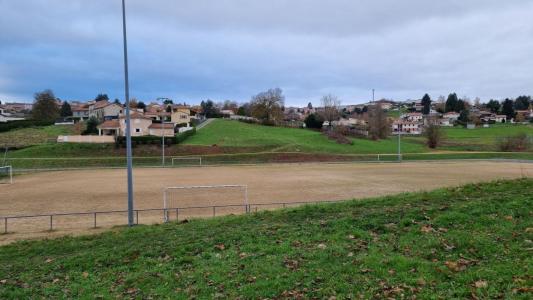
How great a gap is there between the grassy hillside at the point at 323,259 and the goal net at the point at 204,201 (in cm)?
1017

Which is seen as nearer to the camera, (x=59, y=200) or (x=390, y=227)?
(x=390, y=227)

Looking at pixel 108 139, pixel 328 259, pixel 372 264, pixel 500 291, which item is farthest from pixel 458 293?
pixel 108 139

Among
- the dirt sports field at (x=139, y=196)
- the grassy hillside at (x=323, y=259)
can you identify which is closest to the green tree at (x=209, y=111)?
the dirt sports field at (x=139, y=196)

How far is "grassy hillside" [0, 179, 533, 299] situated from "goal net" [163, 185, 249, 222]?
10168mm

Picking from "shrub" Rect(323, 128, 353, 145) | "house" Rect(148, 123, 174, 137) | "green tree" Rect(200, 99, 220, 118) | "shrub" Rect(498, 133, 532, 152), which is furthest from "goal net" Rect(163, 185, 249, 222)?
"green tree" Rect(200, 99, 220, 118)

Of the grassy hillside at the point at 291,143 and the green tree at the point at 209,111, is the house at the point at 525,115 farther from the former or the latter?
the green tree at the point at 209,111

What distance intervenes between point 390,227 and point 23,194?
33.4 meters

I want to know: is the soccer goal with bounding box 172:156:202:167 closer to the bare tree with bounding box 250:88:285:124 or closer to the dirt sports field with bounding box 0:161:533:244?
the dirt sports field with bounding box 0:161:533:244

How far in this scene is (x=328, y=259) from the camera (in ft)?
25.2

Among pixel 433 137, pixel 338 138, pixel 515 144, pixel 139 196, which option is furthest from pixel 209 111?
pixel 139 196

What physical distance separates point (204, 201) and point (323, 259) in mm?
20875

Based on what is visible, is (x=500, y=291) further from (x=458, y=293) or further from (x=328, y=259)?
(x=328, y=259)

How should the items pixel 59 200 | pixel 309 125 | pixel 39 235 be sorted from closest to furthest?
pixel 39 235 → pixel 59 200 → pixel 309 125

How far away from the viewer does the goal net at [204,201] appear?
22.6m
